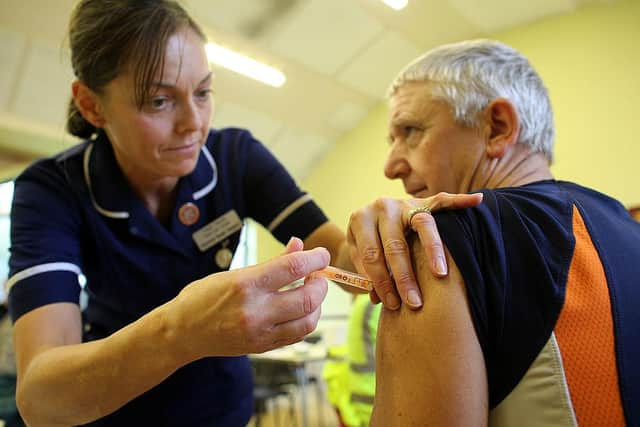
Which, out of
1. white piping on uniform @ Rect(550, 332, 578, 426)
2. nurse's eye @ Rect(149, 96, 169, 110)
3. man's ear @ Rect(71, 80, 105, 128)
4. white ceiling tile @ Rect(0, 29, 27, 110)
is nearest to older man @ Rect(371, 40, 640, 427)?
white piping on uniform @ Rect(550, 332, 578, 426)

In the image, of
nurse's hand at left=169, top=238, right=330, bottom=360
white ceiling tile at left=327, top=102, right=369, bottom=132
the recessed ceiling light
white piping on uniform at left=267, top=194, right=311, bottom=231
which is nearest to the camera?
nurse's hand at left=169, top=238, right=330, bottom=360

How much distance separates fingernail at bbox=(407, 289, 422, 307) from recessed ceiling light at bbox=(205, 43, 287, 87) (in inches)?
158

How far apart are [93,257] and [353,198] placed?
17.0ft

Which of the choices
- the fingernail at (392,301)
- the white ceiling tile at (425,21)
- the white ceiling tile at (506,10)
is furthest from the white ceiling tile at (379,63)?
the fingernail at (392,301)

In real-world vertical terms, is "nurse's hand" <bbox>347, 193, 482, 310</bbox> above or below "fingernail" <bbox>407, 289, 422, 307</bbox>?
above

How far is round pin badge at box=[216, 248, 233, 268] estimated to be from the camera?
1157 millimetres

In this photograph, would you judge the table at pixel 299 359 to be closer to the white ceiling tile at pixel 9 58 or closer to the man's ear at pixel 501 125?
the man's ear at pixel 501 125

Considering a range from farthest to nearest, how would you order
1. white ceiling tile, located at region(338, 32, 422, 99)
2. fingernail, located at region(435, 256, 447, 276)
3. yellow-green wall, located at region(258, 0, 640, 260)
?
1. white ceiling tile, located at region(338, 32, 422, 99)
2. yellow-green wall, located at region(258, 0, 640, 260)
3. fingernail, located at region(435, 256, 447, 276)

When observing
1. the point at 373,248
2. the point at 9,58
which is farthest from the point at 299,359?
the point at 9,58

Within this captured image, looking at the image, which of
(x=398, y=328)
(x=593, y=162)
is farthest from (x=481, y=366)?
(x=593, y=162)

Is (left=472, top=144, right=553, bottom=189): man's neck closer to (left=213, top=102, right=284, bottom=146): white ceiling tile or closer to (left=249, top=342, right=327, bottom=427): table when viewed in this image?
(left=249, top=342, right=327, bottom=427): table

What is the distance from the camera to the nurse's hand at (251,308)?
0.54 metres

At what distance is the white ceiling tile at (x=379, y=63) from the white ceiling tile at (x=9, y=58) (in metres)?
3.17

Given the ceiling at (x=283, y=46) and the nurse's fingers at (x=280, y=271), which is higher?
the ceiling at (x=283, y=46)
